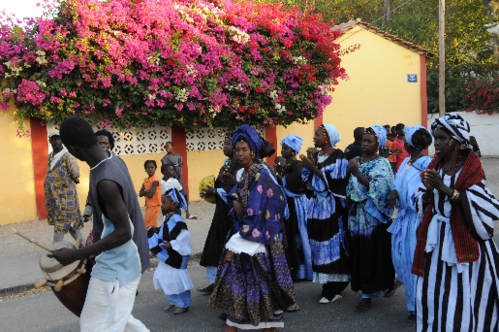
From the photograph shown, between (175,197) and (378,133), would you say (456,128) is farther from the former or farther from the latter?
(175,197)

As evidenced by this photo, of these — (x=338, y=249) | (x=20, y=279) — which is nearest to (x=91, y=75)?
(x=20, y=279)

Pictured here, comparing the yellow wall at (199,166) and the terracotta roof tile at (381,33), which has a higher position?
the terracotta roof tile at (381,33)

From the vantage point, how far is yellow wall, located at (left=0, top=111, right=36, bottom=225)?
10.2 m

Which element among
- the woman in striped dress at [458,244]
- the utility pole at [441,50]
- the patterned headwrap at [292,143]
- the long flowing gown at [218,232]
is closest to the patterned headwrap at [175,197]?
the long flowing gown at [218,232]

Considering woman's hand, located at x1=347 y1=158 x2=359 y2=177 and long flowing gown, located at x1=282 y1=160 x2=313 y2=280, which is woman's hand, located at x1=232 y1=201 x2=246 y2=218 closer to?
woman's hand, located at x1=347 y1=158 x2=359 y2=177

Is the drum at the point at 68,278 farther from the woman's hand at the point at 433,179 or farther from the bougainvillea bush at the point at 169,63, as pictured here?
the bougainvillea bush at the point at 169,63

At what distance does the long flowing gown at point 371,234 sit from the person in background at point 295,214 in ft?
3.10

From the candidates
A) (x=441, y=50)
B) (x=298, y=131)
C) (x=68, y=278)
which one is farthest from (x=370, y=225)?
(x=441, y=50)

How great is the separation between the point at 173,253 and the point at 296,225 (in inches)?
68.7

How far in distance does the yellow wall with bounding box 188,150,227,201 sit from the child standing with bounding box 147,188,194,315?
7590 millimetres

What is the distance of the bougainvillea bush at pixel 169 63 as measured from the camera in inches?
382

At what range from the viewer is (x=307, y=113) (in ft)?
43.4

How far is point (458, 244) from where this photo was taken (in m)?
3.50

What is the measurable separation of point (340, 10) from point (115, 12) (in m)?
23.7
